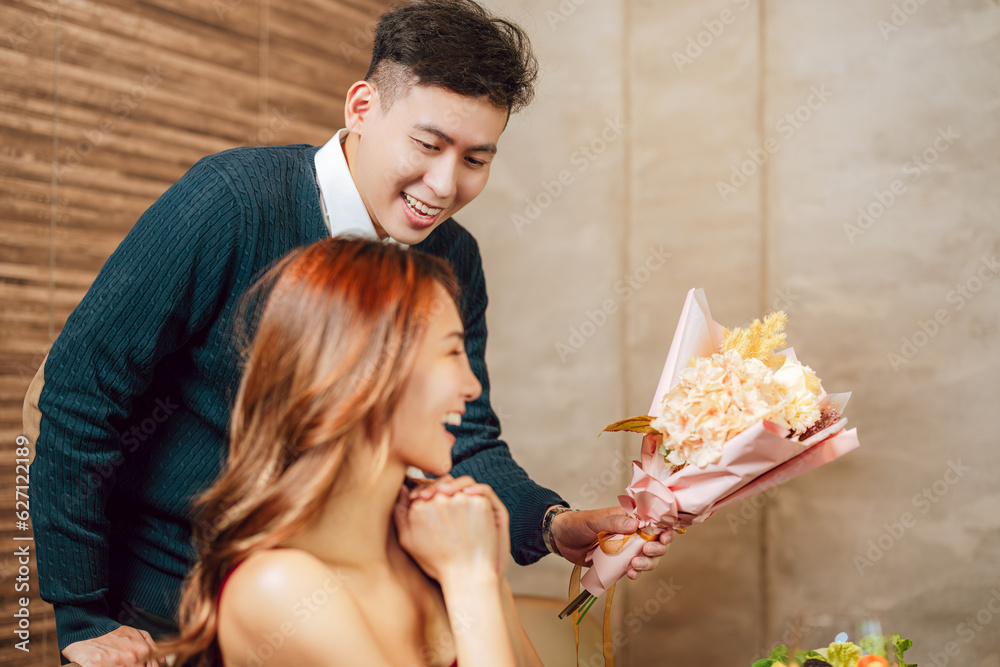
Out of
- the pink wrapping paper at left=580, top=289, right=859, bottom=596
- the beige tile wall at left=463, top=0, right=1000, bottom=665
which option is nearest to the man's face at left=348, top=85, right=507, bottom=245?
the pink wrapping paper at left=580, top=289, right=859, bottom=596

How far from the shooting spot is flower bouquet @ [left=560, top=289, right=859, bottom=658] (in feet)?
4.06

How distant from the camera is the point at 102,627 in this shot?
1317 millimetres

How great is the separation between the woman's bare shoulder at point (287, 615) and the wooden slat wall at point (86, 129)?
5.69 feet

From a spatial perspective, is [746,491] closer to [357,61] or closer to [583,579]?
[583,579]

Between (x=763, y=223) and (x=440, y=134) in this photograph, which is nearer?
(x=440, y=134)

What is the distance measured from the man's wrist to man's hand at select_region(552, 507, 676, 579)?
1 cm

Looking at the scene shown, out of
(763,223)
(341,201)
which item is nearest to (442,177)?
(341,201)

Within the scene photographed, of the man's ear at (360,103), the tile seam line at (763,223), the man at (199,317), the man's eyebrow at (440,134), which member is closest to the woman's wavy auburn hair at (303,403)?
the man at (199,317)

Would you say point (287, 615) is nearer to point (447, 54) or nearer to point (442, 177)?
point (442, 177)

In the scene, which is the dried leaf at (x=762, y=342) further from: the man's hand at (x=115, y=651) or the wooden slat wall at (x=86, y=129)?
the wooden slat wall at (x=86, y=129)

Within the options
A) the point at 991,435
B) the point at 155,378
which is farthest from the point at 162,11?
the point at 991,435

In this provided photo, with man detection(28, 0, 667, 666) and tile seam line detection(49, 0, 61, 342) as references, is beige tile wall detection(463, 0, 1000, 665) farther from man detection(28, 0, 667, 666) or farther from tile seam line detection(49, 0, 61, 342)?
tile seam line detection(49, 0, 61, 342)

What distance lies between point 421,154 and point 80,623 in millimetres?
1008

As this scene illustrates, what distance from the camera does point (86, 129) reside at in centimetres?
247
